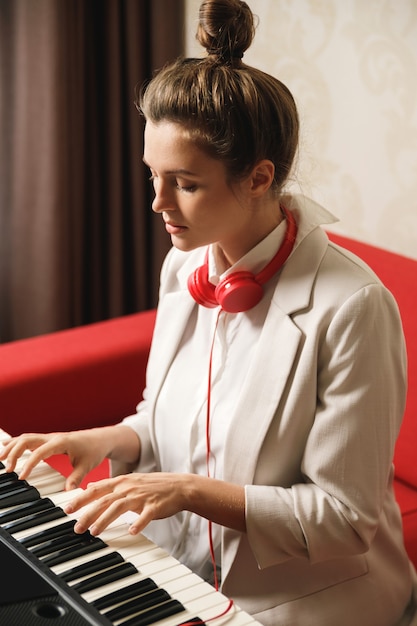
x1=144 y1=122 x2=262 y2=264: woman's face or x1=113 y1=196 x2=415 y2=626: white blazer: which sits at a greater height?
x1=144 y1=122 x2=262 y2=264: woman's face

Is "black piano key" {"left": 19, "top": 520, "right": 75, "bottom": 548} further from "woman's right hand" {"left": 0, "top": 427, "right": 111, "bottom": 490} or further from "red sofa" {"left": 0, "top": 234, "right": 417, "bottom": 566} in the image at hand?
"red sofa" {"left": 0, "top": 234, "right": 417, "bottom": 566}

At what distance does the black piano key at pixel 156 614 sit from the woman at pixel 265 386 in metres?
0.17

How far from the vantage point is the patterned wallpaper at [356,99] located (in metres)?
2.46

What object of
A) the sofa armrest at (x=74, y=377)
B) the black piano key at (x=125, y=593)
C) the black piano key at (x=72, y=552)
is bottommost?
the sofa armrest at (x=74, y=377)

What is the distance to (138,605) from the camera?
51.9 inches

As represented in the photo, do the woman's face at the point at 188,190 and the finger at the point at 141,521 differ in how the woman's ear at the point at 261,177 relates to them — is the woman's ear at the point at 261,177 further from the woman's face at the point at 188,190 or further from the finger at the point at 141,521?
the finger at the point at 141,521

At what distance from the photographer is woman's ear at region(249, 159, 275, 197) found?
5.27 feet

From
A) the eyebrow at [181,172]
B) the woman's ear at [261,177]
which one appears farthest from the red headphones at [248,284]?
the eyebrow at [181,172]

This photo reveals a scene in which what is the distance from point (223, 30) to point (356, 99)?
1044 millimetres

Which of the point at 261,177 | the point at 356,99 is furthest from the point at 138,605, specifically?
the point at 356,99

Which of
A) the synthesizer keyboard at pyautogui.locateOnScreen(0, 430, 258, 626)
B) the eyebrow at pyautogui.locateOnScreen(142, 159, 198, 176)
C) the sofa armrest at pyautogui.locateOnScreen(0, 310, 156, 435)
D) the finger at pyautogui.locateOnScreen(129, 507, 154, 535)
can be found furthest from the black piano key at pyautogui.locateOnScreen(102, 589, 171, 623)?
the sofa armrest at pyautogui.locateOnScreen(0, 310, 156, 435)

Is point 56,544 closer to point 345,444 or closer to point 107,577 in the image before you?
point 107,577

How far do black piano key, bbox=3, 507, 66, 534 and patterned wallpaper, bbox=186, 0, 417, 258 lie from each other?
116cm

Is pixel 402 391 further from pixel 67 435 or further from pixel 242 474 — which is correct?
pixel 67 435
